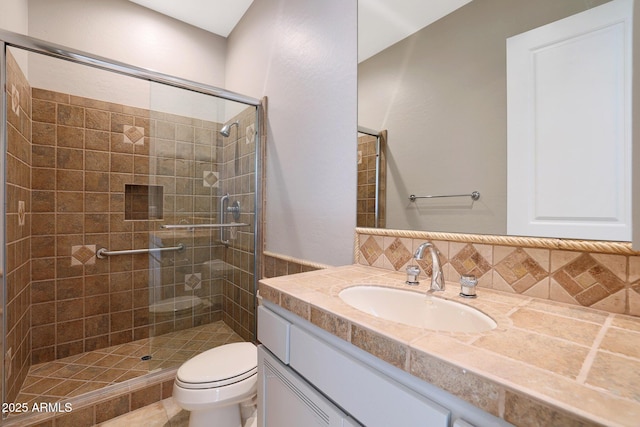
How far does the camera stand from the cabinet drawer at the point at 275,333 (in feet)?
2.51

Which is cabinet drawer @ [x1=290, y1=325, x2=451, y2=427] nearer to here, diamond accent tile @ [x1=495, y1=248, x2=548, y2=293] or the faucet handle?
the faucet handle

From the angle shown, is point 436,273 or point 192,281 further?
point 192,281

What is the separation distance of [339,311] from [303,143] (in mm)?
1104

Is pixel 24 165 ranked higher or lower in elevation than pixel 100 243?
higher

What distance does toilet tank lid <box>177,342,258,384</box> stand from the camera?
119 centimetres

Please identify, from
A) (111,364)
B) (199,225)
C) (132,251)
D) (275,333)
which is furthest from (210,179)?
(111,364)

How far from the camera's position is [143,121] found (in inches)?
86.5

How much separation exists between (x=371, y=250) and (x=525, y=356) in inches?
28.7

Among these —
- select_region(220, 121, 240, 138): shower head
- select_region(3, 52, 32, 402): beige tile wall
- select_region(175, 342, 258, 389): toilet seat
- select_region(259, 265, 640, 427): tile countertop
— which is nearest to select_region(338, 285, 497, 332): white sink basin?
select_region(259, 265, 640, 427): tile countertop

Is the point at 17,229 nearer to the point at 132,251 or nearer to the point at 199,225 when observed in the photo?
the point at 132,251

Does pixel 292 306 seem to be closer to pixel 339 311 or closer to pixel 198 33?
pixel 339 311

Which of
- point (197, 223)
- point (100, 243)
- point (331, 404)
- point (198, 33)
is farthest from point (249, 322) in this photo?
point (198, 33)

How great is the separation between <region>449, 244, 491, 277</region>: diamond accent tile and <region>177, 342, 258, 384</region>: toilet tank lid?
1005 millimetres

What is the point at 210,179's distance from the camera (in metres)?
1.77
